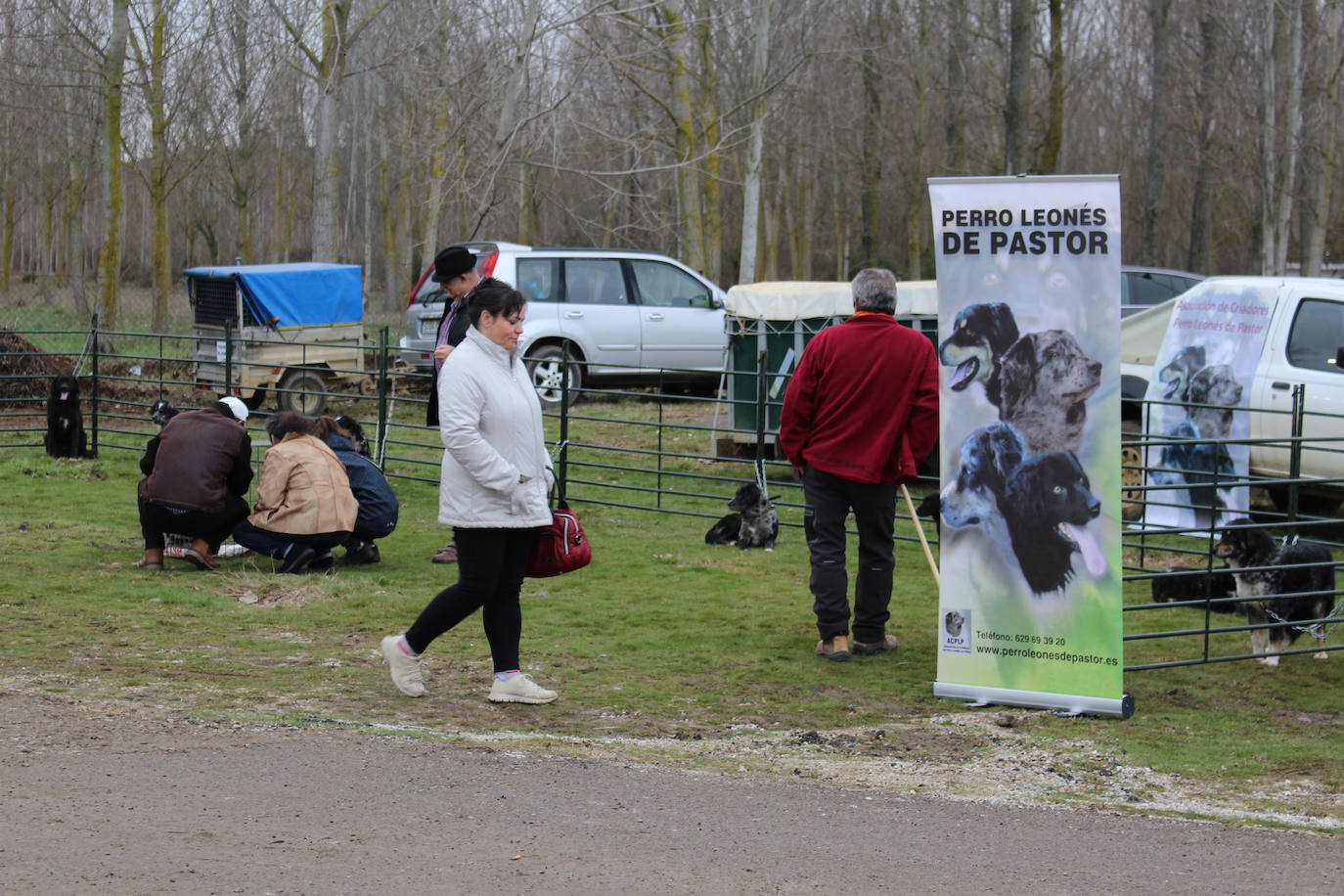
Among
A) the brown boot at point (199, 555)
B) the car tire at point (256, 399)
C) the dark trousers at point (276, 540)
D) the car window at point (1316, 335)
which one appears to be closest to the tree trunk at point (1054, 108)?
the car window at point (1316, 335)

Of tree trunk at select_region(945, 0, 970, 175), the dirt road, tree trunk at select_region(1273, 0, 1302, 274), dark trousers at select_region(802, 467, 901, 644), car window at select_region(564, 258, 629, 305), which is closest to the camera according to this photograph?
A: the dirt road

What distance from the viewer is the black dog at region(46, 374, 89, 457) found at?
43.2ft

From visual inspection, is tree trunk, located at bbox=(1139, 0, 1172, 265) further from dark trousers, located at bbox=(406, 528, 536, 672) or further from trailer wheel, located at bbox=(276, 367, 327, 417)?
dark trousers, located at bbox=(406, 528, 536, 672)

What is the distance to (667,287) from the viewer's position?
58.1 feet

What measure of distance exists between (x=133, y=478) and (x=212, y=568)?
4407 mm

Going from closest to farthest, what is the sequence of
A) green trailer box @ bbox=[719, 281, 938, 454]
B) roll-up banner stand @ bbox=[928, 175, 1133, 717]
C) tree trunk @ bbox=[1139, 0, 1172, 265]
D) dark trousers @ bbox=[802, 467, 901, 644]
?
roll-up banner stand @ bbox=[928, 175, 1133, 717]
dark trousers @ bbox=[802, 467, 901, 644]
green trailer box @ bbox=[719, 281, 938, 454]
tree trunk @ bbox=[1139, 0, 1172, 265]

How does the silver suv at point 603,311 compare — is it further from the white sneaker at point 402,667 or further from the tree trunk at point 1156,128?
the tree trunk at point 1156,128

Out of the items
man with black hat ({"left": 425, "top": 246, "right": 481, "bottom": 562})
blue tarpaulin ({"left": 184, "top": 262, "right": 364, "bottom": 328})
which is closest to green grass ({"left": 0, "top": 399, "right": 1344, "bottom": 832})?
man with black hat ({"left": 425, "top": 246, "right": 481, "bottom": 562})

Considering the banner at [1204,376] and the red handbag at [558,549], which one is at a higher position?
the banner at [1204,376]

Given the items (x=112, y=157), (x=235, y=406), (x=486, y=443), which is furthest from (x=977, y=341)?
(x=112, y=157)

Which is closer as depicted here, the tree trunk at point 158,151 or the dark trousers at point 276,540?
the dark trousers at point 276,540

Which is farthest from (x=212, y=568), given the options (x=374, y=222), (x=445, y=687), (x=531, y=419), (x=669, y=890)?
(x=374, y=222)

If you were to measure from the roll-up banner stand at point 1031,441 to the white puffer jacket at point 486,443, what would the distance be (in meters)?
1.81

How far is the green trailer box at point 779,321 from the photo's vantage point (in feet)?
40.3
